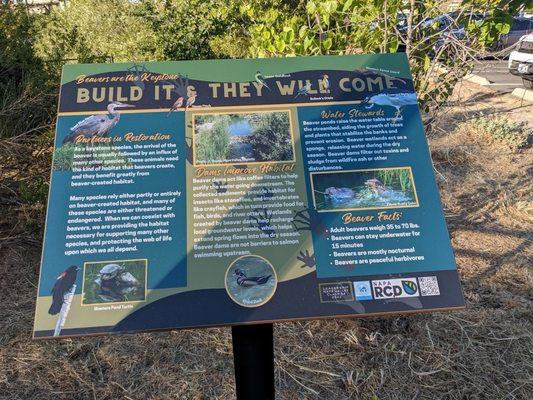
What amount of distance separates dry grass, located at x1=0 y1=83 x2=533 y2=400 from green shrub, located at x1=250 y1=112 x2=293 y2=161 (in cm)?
175

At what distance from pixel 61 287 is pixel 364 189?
1.28 metres

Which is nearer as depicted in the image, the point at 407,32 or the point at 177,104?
the point at 177,104

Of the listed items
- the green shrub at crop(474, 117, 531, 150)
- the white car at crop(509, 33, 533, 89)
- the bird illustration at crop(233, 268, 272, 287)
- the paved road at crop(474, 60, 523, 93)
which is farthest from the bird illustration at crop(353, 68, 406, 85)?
the white car at crop(509, 33, 533, 89)

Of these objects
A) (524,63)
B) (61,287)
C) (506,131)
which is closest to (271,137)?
(61,287)

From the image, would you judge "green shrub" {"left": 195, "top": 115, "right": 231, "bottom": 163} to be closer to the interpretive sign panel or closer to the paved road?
the interpretive sign panel

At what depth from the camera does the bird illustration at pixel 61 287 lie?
1.78 meters

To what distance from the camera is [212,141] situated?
2057mm

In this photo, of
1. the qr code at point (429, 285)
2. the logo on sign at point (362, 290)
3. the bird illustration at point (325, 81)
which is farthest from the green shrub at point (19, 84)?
the qr code at point (429, 285)

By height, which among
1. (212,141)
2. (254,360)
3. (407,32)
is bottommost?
(254,360)

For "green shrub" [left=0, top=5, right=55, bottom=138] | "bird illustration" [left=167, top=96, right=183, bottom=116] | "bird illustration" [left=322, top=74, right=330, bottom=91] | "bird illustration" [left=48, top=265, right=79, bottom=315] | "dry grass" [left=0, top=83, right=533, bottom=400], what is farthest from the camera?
"green shrub" [left=0, top=5, right=55, bottom=138]

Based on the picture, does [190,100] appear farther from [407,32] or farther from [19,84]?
[19,84]

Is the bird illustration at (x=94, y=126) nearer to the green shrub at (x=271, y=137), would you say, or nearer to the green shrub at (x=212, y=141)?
the green shrub at (x=212, y=141)

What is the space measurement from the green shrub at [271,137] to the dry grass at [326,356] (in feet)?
5.76

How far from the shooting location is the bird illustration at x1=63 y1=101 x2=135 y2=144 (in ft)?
6.68
